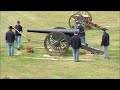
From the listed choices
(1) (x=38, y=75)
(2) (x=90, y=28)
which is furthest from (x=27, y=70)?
(2) (x=90, y=28)

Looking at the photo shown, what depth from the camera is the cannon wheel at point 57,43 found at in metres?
20.7

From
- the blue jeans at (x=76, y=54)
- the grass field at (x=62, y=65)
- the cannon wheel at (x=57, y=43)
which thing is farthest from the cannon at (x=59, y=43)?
the blue jeans at (x=76, y=54)

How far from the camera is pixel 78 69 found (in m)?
18.6

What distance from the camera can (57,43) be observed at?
20844 mm

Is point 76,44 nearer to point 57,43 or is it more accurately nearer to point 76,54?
point 76,54

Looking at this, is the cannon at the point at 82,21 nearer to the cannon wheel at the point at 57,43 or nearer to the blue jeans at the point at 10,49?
the cannon wheel at the point at 57,43

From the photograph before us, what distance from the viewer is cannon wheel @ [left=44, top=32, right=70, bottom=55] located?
68.0ft

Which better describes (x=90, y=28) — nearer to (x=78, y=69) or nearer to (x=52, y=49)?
(x=52, y=49)

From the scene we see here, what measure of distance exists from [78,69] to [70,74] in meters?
0.94

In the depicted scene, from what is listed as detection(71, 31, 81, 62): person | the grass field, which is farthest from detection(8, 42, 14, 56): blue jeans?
detection(71, 31, 81, 62): person

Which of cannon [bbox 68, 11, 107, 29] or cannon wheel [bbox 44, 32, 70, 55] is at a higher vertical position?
cannon [bbox 68, 11, 107, 29]

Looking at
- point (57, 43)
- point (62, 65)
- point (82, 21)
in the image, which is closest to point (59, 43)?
point (57, 43)

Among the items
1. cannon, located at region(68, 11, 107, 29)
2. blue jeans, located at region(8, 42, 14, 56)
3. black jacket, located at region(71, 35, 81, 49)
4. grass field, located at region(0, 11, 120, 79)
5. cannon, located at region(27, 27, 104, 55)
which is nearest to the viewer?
grass field, located at region(0, 11, 120, 79)

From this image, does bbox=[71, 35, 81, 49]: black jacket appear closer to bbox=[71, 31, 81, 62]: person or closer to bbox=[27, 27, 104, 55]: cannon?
bbox=[71, 31, 81, 62]: person
